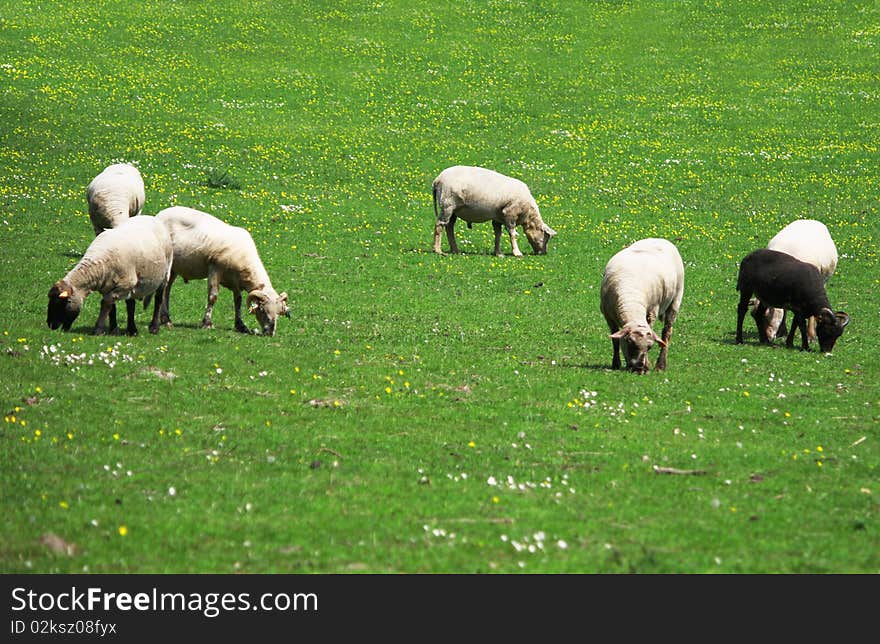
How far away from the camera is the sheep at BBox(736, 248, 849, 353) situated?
20.8 m

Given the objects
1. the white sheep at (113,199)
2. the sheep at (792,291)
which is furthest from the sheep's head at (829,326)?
the white sheep at (113,199)

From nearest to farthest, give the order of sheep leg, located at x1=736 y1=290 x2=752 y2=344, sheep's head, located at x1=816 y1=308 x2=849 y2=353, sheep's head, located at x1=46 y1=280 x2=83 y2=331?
sheep's head, located at x1=46 y1=280 x2=83 y2=331 < sheep's head, located at x1=816 y1=308 x2=849 y2=353 < sheep leg, located at x1=736 y1=290 x2=752 y2=344

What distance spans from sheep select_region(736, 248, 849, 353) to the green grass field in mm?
683

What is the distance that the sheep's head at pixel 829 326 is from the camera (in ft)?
67.8

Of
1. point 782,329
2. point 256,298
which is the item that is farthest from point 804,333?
point 256,298

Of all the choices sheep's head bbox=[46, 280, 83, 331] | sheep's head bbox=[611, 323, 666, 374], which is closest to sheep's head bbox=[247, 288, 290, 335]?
sheep's head bbox=[46, 280, 83, 331]

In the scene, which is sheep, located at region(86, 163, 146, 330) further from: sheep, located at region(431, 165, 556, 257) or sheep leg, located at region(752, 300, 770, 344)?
sheep leg, located at region(752, 300, 770, 344)

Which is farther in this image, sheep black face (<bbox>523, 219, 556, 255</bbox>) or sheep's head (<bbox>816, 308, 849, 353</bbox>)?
sheep black face (<bbox>523, 219, 556, 255</bbox>)

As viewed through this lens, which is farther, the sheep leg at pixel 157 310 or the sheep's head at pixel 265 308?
the sheep's head at pixel 265 308

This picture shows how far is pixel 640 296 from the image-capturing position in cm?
1795

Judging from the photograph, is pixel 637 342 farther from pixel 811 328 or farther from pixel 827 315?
pixel 811 328

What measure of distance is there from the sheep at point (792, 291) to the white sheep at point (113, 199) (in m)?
14.3

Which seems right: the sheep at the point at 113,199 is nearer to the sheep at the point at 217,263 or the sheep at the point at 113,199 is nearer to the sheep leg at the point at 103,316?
the sheep at the point at 217,263
